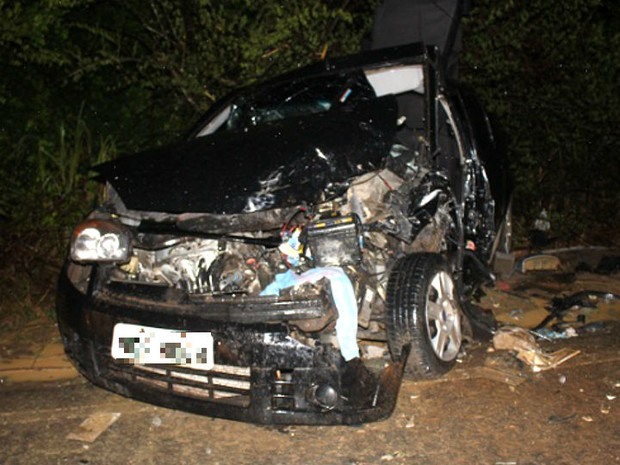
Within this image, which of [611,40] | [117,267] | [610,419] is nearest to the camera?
[610,419]

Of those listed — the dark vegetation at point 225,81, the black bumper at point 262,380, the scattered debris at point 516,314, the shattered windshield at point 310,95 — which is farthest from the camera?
the dark vegetation at point 225,81

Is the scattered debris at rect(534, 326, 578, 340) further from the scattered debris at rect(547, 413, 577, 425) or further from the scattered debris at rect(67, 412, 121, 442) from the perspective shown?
the scattered debris at rect(67, 412, 121, 442)

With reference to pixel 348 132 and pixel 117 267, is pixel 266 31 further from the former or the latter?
pixel 117 267

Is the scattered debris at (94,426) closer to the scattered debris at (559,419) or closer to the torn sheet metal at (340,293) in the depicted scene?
the torn sheet metal at (340,293)

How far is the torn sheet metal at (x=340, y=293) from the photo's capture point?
10.7 feet

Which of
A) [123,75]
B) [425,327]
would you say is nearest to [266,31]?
[123,75]

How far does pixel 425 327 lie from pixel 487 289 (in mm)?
2289

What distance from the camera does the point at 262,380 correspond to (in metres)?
3.14

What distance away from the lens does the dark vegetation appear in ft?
21.7

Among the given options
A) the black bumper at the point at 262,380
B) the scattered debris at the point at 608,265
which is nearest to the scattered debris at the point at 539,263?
the scattered debris at the point at 608,265

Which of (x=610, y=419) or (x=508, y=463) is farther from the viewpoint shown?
(x=610, y=419)

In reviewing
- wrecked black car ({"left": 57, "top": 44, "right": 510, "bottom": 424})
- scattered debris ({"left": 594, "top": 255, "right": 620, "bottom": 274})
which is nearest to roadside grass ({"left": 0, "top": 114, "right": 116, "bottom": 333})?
wrecked black car ({"left": 57, "top": 44, "right": 510, "bottom": 424})

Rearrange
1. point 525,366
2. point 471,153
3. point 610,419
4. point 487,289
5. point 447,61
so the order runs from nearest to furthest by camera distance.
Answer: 1. point 610,419
2. point 525,366
3. point 471,153
4. point 487,289
5. point 447,61

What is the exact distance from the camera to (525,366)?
13.4 ft
